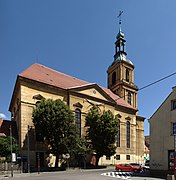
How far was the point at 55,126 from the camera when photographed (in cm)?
3478

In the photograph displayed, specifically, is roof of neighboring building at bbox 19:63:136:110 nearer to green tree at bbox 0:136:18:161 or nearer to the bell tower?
green tree at bbox 0:136:18:161

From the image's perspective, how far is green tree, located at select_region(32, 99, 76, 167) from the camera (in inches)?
1364

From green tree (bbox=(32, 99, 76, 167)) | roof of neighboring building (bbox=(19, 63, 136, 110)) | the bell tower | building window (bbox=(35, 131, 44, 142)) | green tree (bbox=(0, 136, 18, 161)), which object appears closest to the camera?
green tree (bbox=(0, 136, 18, 161))

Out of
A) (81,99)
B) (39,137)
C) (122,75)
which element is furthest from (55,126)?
(122,75)

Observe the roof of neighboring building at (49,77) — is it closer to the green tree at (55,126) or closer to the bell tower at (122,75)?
the green tree at (55,126)

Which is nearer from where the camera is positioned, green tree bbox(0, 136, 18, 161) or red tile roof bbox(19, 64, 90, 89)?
green tree bbox(0, 136, 18, 161)

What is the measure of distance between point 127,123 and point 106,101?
9.25 m

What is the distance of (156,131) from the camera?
94.7 feet

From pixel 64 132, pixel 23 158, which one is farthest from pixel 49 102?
pixel 23 158

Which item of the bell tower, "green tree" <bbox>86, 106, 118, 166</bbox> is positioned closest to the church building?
the bell tower

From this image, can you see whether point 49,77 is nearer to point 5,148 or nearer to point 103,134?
point 103,134

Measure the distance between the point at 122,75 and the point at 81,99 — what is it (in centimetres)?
2226

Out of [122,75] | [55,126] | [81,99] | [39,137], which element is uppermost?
[122,75]

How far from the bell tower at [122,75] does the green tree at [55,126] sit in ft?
101
